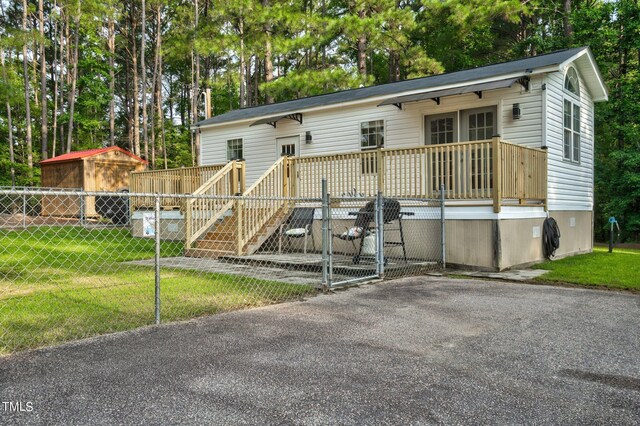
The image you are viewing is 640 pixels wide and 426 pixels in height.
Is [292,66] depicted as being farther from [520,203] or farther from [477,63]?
[520,203]

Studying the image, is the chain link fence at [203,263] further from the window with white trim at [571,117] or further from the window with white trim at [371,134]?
the window with white trim at [571,117]

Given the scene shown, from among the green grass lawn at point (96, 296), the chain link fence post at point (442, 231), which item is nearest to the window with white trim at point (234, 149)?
the green grass lawn at point (96, 296)

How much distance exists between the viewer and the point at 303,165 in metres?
10.2

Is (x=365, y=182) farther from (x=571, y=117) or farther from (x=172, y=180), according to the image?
(x=172, y=180)

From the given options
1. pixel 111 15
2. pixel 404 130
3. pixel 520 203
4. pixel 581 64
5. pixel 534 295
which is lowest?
pixel 534 295

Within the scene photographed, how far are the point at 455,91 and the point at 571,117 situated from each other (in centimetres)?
319

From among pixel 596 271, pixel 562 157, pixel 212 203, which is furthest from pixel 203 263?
pixel 562 157

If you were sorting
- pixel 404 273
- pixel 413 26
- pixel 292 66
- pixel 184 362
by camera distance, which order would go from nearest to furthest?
pixel 184 362
pixel 404 273
pixel 413 26
pixel 292 66

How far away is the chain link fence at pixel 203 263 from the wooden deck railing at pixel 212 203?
0.04m

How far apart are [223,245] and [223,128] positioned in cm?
642

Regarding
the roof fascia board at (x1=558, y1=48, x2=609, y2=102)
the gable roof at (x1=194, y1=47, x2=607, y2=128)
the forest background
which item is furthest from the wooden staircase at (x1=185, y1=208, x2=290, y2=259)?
the forest background

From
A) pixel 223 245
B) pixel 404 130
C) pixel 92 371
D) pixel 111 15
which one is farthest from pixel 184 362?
pixel 111 15

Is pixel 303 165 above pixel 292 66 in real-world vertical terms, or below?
below

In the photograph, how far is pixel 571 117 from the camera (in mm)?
10758
